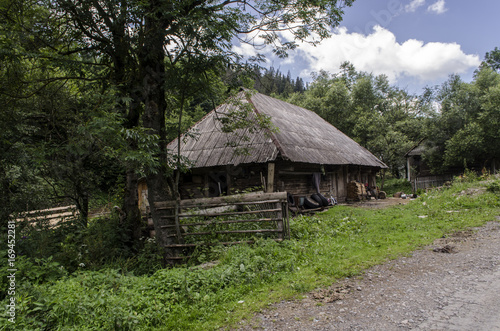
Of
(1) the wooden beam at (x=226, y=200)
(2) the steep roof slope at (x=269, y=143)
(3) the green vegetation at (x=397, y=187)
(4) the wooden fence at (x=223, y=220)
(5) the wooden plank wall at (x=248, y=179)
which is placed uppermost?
(2) the steep roof slope at (x=269, y=143)

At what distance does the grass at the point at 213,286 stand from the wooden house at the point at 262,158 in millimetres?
4061

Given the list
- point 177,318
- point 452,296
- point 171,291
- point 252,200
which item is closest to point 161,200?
point 252,200

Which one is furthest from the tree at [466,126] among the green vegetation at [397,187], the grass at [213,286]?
the grass at [213,286]

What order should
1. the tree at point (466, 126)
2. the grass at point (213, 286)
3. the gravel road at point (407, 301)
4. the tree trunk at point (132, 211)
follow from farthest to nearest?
the tree at point (466, 126), the tree trunk at point (132, 211), the grass at point (213, 286), the gravel road at point (407, 301)

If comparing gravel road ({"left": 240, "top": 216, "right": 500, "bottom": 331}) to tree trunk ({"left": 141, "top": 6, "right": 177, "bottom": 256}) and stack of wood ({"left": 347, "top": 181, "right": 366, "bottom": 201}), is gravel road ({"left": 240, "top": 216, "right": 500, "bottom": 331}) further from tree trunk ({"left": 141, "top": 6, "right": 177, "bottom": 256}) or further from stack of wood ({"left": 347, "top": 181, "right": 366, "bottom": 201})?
stack of wood ({"left": 347, "top": 181, "right": 366, "bottom": 201})

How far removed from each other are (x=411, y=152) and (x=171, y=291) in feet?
100

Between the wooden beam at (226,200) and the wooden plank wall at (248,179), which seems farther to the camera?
the wooden plank wall at (248,179)

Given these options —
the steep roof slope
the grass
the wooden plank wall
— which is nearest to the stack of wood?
the steep roof slope

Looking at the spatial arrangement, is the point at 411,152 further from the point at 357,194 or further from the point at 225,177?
the point at 225,177

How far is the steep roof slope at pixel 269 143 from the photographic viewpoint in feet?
36.3

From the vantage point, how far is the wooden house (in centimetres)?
1109

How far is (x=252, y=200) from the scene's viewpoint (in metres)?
6.70

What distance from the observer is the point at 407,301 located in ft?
11.8

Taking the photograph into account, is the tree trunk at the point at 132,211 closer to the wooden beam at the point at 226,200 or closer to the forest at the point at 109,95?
the forest at the point at 109,95
